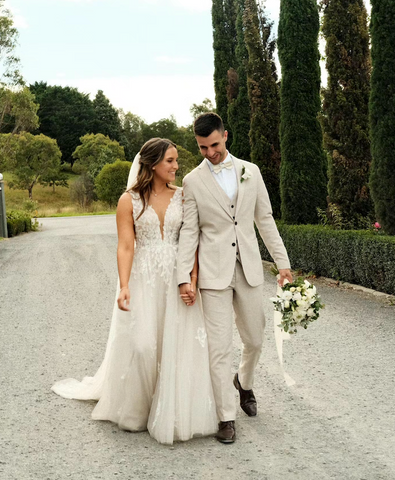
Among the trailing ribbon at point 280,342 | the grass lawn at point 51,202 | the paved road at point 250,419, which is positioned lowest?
the grass lawn at point 51,202

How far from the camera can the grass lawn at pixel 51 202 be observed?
4919cm

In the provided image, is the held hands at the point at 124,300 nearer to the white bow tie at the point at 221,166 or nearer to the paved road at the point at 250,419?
the paved road at the point at 250,419

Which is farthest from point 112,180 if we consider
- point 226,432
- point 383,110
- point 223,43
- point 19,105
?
point 226,432

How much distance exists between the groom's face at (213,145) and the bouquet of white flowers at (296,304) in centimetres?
103

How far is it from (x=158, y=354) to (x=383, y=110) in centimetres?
770

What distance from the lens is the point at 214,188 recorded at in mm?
4539

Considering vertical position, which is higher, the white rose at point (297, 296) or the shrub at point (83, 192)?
the white rose at point (297, 296)

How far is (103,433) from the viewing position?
15.1 ft

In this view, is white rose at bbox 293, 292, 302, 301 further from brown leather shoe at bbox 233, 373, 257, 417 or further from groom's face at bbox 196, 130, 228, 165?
groom's face at bbox 196, 130, 228, 165

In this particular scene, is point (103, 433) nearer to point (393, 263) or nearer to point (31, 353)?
point (31, 353)

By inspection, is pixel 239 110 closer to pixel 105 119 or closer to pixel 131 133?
pixel 105 119

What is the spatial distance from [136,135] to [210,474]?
83118 mm

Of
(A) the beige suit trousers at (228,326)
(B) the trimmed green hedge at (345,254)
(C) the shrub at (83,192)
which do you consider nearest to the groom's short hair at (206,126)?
(A) the beige suit trousers at (228,326)

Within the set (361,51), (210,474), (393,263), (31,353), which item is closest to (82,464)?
(210,474)
